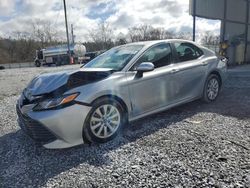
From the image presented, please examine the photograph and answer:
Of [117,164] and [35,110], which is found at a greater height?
[35,110]

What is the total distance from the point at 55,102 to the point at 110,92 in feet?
2.72

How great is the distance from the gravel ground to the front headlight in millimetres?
706

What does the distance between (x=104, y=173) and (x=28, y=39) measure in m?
61.1

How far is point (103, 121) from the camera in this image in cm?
362

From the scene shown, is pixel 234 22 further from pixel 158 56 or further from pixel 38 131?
Result: pixel 38 131

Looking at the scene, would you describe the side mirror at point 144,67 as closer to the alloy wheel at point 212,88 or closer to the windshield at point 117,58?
the windshield at point 117,58

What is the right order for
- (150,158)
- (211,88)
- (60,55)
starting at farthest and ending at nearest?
(60,55) < (211,88) < (150,158)

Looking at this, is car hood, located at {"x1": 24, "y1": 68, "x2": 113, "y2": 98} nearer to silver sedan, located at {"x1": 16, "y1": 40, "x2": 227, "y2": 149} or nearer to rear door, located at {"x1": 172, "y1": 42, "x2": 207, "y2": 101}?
silver sedan, located at {"x1": 16, "y1": 40, "x2": 227, "y2": 149}

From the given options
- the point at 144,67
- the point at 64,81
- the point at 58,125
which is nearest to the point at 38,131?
the point at 58,125

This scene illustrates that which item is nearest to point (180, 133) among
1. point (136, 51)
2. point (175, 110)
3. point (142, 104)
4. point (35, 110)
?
point (142, 104)

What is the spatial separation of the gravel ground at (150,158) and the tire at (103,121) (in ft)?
0.45

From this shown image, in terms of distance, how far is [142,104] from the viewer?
4062mm

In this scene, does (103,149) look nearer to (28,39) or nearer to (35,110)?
(35,110)

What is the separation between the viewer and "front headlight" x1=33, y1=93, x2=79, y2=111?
10.7 feet
